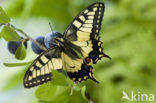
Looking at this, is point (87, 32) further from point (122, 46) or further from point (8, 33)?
point (122, 46)

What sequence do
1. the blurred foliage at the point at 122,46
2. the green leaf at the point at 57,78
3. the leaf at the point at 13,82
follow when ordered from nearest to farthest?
the green leaf at the point at 57,78, the blurred foliage at the point at 122,46, the leaf at the point at 13,82

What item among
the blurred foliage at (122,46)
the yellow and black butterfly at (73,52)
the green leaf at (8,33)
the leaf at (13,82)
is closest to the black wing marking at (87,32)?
the yellow and black butterfly at (73,52)

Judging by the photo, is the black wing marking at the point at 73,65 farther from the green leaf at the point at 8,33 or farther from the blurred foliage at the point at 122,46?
the blurred foliage at the point at 122,46

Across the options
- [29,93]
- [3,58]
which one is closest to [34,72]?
[29,93]

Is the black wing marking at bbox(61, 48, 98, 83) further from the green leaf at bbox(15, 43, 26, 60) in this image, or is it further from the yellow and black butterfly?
the green leaf at bbox(15, 43, 26, 60)

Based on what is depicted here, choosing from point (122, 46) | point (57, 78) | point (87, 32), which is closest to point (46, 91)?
point (57, 78)

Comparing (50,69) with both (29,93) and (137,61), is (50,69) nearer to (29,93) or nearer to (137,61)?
(137,61)
